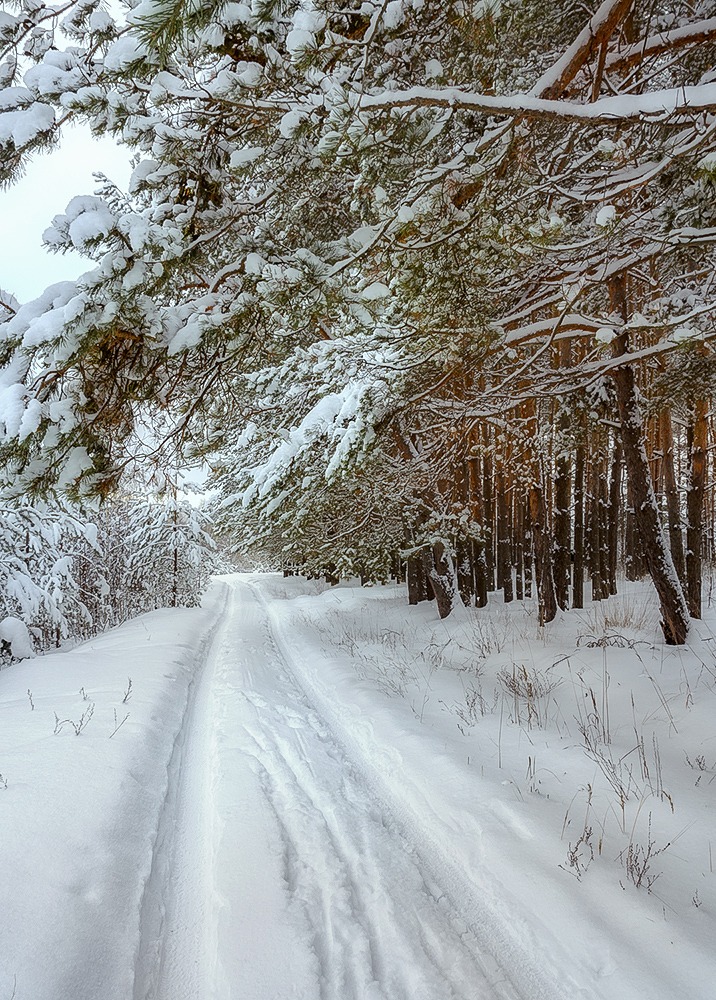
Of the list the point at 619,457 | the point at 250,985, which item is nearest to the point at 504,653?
the point at 250,985

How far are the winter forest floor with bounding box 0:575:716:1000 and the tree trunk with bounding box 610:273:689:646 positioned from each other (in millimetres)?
404

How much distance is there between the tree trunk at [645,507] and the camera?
625 centimetres

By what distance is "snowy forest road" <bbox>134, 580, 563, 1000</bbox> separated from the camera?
2055 millimetres

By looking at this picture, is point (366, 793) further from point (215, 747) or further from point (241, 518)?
point (241, 518)

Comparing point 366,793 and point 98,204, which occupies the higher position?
point 98,204

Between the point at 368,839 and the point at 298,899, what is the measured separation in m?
0.67

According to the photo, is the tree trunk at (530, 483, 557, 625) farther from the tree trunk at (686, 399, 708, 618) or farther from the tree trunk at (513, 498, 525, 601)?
the tree trunk at (513, 498, 525, 601)

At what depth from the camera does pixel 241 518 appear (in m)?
8.00

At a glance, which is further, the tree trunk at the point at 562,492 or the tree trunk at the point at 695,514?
the tree trunk at the point at 562,492

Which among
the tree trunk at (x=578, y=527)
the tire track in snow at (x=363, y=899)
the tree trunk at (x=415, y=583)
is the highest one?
the tree trunk at (x=578, y=527)

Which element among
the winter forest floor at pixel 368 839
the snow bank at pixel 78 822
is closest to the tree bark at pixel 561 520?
the winter forest floor at pixel 368 839

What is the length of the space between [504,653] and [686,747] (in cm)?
355

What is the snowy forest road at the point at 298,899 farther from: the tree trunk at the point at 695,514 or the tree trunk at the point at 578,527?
the tree trunk at the point at 578,527

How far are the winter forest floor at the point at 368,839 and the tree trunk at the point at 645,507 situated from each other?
1.32ft
